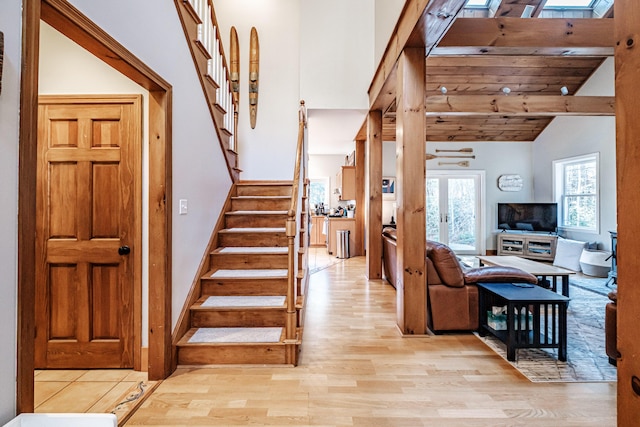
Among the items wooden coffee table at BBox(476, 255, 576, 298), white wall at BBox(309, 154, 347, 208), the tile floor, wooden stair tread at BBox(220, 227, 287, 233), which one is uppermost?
white wall at BBox(309, 154, 347, 208)

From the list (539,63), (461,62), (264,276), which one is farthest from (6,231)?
(539,63)

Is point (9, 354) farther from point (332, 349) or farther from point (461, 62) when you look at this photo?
point (461, 62)

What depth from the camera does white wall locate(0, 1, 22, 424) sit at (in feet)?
3.63

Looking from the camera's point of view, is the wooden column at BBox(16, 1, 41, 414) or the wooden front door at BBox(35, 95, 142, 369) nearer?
the wooden column at BBox(16, 1, 41, 414)

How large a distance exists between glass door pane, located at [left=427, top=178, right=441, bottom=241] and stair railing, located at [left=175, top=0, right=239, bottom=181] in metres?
5.46

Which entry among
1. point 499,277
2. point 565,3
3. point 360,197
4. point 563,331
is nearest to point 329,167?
point 360,197

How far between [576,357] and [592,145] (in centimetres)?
551

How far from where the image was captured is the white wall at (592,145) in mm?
5605

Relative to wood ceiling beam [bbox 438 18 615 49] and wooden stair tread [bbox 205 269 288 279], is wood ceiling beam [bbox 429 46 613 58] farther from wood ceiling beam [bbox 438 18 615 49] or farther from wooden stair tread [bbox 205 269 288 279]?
wooden stair tread [bbox 205 269 288 279]

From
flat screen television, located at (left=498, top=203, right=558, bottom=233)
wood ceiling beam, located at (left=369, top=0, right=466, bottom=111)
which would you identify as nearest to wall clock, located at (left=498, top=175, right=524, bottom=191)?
flat screen television, located at (left=498, top=203, right=558, bottom=233)

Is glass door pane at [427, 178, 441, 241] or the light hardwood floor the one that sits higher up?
glass door pane at [427, 178, 441, 241]

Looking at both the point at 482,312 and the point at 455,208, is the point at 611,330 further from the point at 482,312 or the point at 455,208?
the point at 455,208

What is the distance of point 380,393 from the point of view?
203 centimetres

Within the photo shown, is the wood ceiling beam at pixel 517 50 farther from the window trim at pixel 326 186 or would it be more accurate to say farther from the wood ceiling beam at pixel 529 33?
the window trim at pixel 326 186
